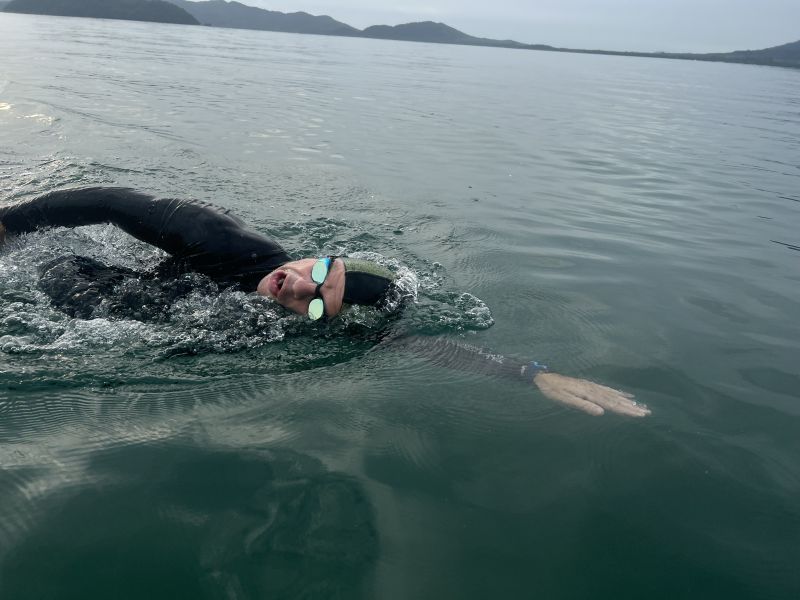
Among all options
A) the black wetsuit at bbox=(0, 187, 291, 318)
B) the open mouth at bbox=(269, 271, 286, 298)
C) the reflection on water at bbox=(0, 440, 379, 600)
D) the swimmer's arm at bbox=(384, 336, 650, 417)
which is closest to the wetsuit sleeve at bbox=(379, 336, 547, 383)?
the swimmer's arm at bbox=(384, 336, 650, 417)

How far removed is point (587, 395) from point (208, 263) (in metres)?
3.23

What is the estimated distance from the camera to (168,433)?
3391 millimetres

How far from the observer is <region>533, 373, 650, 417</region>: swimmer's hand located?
407 centimetres

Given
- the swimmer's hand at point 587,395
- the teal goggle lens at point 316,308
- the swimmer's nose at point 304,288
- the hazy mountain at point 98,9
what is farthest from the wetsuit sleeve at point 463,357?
the hazy mountain at point 98,9

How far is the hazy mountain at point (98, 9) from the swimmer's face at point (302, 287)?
4660 inches

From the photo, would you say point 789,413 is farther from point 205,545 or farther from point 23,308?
point 23,308

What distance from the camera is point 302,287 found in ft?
15.6

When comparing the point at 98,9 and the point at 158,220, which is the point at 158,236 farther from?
the point at 98,9

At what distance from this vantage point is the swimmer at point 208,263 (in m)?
4.78

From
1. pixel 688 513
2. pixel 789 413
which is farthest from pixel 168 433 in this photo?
pixel 789 413


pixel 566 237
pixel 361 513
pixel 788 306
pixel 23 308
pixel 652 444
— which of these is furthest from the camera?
pixel 566 237

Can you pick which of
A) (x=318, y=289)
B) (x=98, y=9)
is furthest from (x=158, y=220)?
(x=98, y=9)

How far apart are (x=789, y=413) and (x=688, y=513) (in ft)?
5.39

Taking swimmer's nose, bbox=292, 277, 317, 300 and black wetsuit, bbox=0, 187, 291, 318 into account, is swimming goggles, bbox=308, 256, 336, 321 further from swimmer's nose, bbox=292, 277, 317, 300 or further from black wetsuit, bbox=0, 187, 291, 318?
black wetsuit, bbox=0, 187, 291, 318
